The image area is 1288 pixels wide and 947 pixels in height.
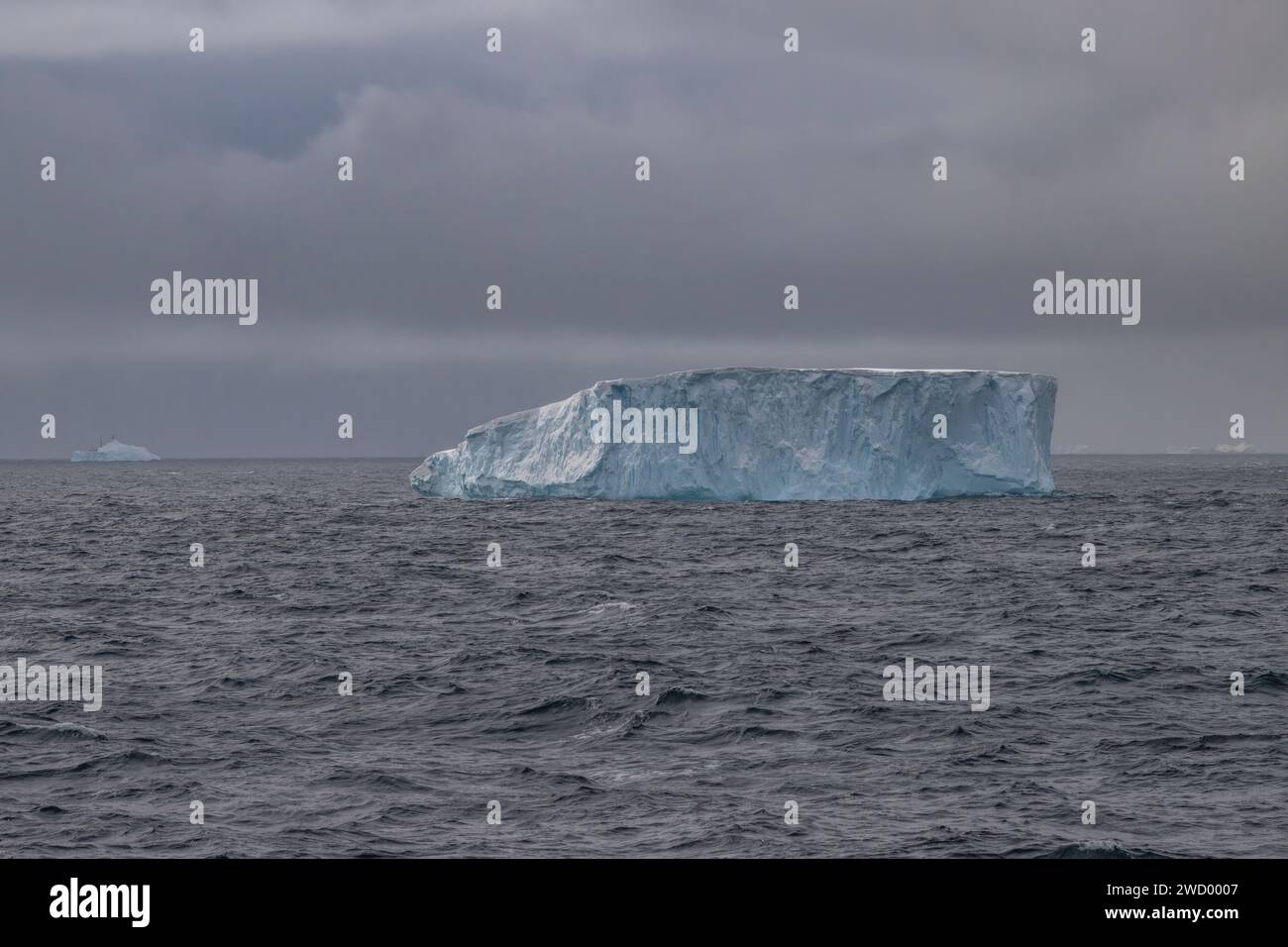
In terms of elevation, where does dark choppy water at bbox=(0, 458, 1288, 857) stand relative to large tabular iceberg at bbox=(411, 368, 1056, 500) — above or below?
below

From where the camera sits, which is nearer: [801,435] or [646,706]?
[646,706]

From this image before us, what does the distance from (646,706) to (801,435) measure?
145 feet

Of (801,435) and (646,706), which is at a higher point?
(801,435)

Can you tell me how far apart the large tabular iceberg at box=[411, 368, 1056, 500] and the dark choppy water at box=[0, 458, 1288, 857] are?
1877 centimetres

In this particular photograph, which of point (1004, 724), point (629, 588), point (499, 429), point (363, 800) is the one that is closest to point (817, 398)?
point (499, 429)

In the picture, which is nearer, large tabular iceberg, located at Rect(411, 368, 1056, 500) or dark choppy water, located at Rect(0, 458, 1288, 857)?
dark choppy water, located at Rect(0, 458, 1288, 857)

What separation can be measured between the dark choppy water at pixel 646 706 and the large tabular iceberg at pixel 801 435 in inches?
739

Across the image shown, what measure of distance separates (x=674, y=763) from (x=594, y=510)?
155ft

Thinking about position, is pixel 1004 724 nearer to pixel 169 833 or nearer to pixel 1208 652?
pixel 1208 652

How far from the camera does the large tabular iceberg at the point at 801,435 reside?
59125 millimetres

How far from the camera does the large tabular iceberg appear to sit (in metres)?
59.1

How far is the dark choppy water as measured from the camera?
11.9 metres

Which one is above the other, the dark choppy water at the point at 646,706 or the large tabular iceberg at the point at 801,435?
the large tabular iceberg at the point at 801,435

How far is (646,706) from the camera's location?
17.3 meters
